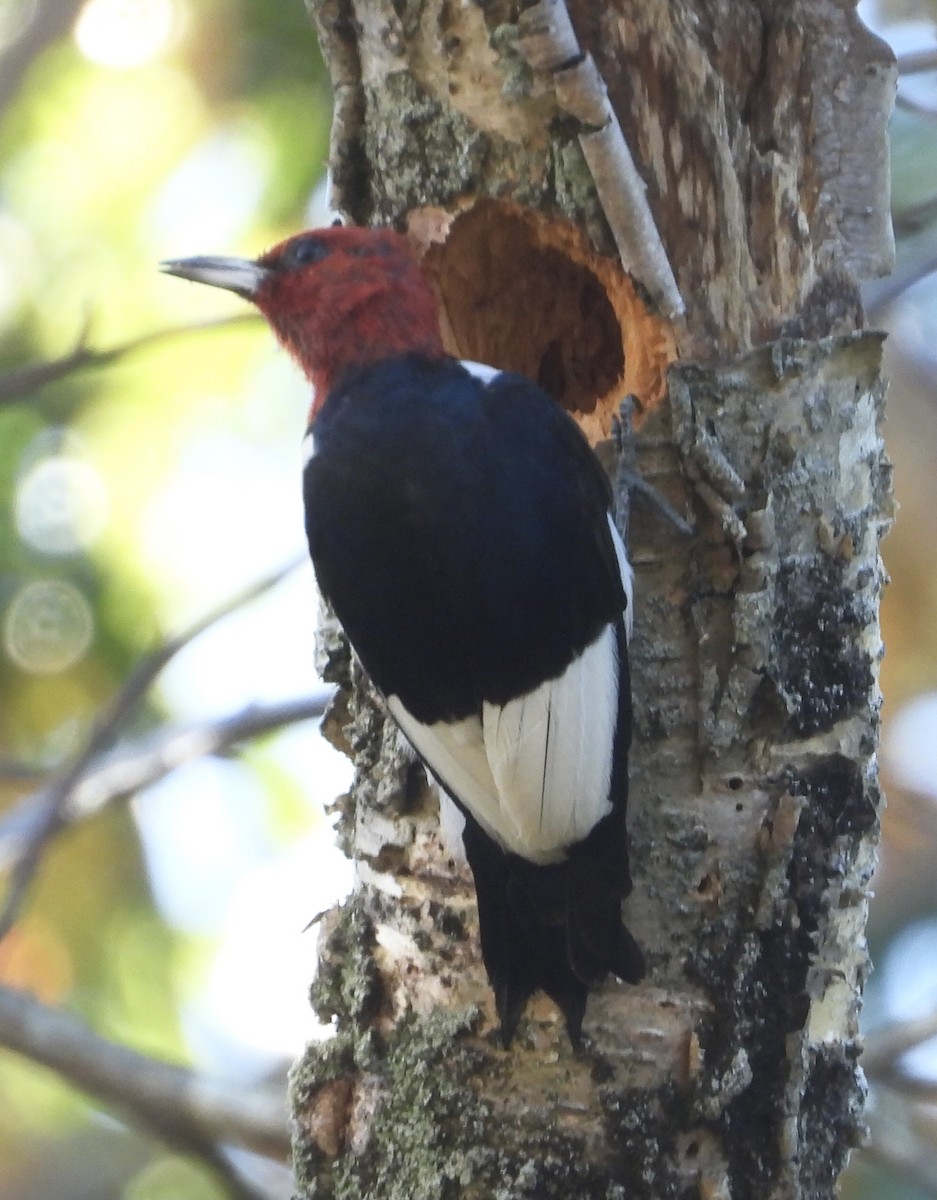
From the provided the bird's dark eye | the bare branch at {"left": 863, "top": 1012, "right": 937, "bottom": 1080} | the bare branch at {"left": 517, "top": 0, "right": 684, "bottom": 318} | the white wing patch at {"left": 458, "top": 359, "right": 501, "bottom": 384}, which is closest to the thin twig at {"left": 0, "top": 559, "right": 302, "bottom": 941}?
the bird's dark eye

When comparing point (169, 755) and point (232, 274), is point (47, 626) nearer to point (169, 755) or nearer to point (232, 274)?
point (169, 755)

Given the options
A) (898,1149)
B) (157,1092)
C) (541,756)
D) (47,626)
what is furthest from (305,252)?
(898,1149)

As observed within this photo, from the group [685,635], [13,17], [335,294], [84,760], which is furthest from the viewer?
[13,17]

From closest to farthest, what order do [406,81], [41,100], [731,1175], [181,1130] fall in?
[731,1175], [406,81], [181,1130], [41,100]

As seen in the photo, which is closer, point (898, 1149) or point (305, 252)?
point (305, 252)

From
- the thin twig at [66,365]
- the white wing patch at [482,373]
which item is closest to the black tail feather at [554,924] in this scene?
the white wing patch at [482,373]

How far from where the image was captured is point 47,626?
2969mm

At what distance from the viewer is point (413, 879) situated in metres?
1.52

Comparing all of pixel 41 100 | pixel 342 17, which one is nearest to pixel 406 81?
pixel 342 17

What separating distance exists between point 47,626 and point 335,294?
152cm

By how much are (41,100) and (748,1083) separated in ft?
8.30

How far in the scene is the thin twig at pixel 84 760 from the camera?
2.06 metres

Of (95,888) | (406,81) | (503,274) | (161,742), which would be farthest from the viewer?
(95,888)

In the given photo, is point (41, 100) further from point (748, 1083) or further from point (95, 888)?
point (748, 1083)
